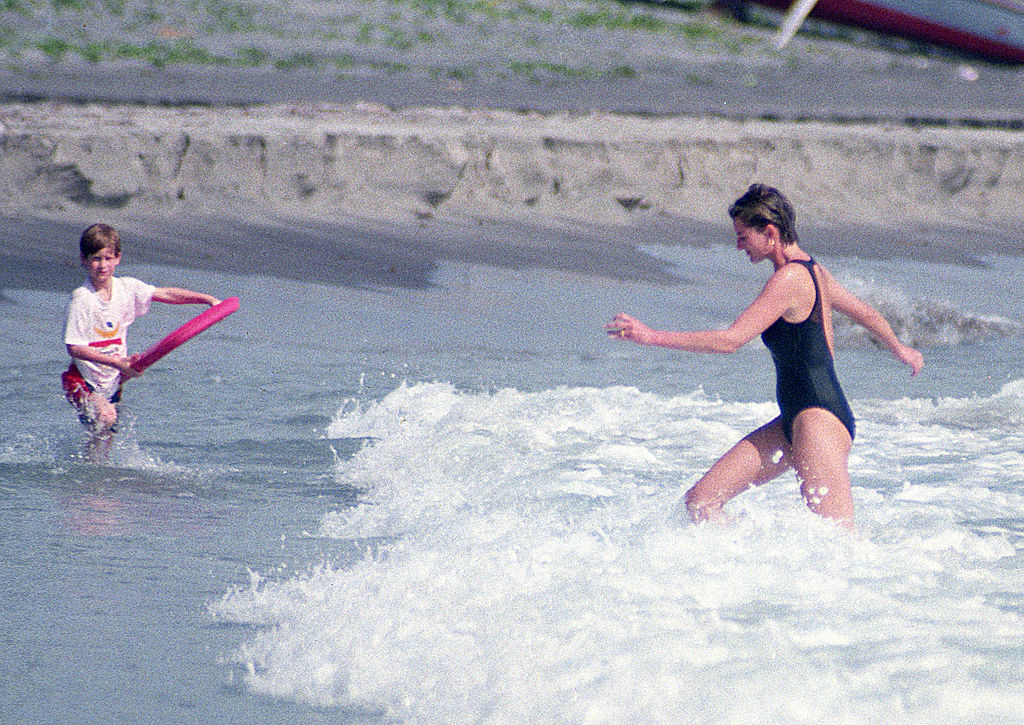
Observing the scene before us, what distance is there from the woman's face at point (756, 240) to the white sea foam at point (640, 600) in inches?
41.1

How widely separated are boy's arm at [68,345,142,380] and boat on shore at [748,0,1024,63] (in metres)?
20.4

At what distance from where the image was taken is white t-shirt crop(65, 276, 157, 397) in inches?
233

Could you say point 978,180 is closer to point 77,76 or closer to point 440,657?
point 77,76

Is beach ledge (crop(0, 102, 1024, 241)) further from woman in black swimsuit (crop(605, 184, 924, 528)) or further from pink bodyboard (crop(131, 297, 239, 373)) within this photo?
woman in black swimsuit (crop(605, 184, 924, 528))

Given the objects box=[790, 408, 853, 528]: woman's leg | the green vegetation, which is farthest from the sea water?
the green vegetation

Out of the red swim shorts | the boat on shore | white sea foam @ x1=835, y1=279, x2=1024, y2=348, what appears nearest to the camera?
the red swim shorts

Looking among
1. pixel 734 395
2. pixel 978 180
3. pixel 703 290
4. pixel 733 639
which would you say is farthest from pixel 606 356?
pixel 978 180

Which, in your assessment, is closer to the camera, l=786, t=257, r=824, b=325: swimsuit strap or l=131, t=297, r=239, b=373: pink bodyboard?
l=786, t=257, r=824, b=325: swimsuit strap

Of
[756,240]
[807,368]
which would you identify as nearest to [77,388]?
[756,240]

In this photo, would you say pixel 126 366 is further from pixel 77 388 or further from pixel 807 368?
pixel 807 368

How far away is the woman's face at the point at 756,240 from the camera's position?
463 centimetres

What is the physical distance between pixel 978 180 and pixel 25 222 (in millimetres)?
12000

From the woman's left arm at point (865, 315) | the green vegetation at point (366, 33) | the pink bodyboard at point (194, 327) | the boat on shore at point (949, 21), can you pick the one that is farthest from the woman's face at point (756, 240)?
the boat on shore at point (949, 21)

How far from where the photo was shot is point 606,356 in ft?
32.3
